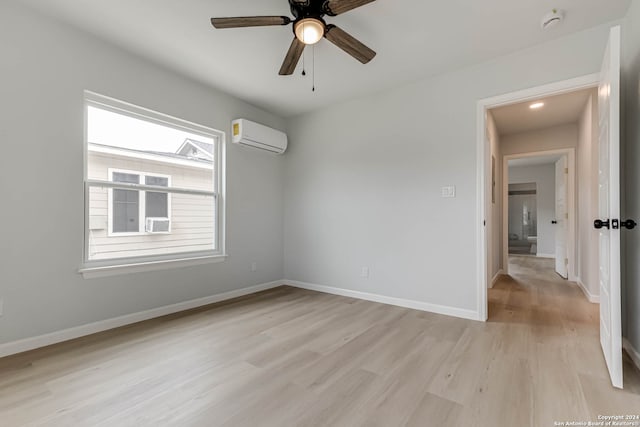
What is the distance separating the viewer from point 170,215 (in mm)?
3238

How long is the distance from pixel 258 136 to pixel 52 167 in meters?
2.14

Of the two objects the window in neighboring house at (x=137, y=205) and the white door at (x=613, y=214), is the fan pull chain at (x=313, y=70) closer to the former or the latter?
the window in neighboring house at (x=137, y=205)

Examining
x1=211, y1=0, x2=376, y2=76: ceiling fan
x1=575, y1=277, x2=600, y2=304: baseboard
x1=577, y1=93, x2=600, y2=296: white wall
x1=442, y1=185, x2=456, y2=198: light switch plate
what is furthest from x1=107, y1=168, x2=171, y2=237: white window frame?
x1=575, y1=277, x2=600, y2=304: baseboard

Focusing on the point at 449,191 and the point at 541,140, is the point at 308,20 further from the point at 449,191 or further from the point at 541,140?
the point at 541,140

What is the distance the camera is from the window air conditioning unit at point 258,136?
12.1 feet

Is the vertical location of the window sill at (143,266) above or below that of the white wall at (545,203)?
below

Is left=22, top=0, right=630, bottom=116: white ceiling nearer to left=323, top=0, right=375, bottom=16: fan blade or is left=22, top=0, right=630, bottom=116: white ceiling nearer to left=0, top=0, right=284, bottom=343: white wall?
left=0, top=0, right=284, bottom=343: white wall

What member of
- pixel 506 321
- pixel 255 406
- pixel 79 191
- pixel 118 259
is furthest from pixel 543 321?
pixel 79 191

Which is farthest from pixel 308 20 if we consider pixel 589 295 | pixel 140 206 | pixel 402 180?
pixel 589 295

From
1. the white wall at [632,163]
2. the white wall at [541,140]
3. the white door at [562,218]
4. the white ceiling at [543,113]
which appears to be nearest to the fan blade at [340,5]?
the white wall at [632,163]

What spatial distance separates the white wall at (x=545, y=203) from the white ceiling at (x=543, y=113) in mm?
3648

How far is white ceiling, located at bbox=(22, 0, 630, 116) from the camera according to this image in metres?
2.16

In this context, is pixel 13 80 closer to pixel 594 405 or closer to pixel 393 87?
pixel 393 87

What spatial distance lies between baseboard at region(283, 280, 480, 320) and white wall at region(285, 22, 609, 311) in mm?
56
